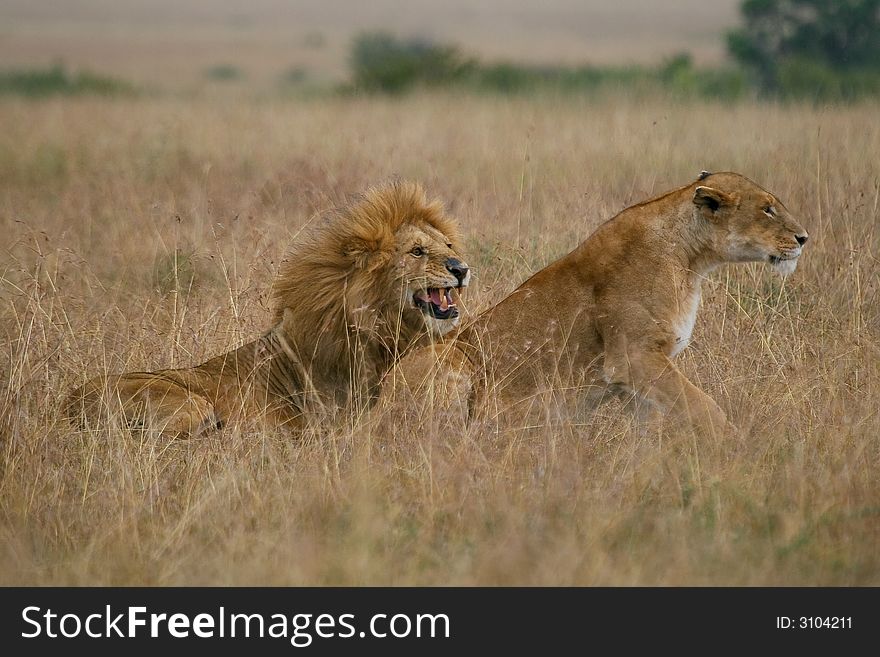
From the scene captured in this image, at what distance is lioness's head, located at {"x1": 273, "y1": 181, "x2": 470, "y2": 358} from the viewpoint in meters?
5.88

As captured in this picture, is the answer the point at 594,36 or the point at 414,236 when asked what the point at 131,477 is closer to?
the point at 414,236

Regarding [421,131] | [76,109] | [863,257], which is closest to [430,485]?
[863,257]

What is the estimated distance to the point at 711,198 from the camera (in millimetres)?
6090

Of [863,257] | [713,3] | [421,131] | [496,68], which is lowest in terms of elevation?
[863,257]

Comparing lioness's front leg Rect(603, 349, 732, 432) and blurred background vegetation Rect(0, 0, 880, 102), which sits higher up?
blurred background vegetation Rect(0, 0, 880, 102)

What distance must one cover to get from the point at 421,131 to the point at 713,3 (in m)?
47.2

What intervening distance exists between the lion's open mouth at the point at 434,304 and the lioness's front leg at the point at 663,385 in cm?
80

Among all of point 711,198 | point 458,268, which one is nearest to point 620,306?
point 711,198

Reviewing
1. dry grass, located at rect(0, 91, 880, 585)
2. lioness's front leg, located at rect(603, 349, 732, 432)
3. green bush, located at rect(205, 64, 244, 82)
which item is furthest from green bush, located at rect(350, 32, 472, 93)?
green bush, located at rect(205, 64, 244, 82)

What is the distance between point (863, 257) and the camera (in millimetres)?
7863

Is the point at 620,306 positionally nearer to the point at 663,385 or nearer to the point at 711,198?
the point at 663,385

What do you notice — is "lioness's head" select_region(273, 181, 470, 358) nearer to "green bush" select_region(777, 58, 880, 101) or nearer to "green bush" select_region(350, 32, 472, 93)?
"green bush" select_region(777, 58, 880, 101)

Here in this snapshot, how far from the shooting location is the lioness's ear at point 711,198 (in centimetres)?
606

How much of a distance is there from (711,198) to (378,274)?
1637 millimetres
